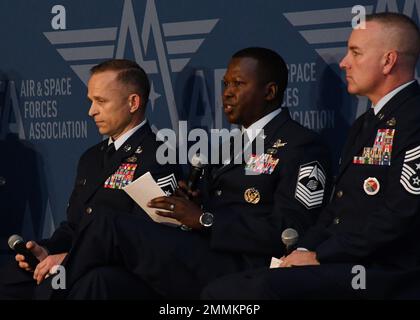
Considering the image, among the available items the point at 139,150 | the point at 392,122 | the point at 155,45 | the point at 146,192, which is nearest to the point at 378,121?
the point at 392,122

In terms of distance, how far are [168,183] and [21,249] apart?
0.76 meters

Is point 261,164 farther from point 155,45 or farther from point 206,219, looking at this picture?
point 155,45

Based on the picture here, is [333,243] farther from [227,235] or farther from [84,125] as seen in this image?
[84,125]

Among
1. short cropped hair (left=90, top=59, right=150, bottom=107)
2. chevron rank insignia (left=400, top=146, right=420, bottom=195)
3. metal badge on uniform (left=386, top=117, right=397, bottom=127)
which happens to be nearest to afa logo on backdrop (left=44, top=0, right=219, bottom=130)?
short cropped hair (left=90, top=59, right=150, bottom=107)

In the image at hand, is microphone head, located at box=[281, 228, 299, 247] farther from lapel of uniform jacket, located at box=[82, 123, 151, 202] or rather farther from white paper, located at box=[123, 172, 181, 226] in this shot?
lapel of uniform jacket, located at box=[82, 123, 151, 202]

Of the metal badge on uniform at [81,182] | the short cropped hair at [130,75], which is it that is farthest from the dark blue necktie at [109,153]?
the short cropped hair at [130,75]

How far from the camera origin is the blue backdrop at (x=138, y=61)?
5.14m

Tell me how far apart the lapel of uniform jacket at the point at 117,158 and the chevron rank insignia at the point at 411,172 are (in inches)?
66.2

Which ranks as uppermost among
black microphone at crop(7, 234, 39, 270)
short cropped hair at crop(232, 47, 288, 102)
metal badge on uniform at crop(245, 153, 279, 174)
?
short cropped hair at crop(232, 47, 288, 102)

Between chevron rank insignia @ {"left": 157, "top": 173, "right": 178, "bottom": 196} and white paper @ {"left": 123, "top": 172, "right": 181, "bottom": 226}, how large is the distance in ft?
1.10

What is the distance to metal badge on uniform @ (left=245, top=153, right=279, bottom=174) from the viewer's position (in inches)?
175

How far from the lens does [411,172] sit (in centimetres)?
374

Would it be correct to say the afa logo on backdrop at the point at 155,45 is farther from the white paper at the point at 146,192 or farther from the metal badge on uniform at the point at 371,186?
the metal badge on uniform at the point at 371,186
